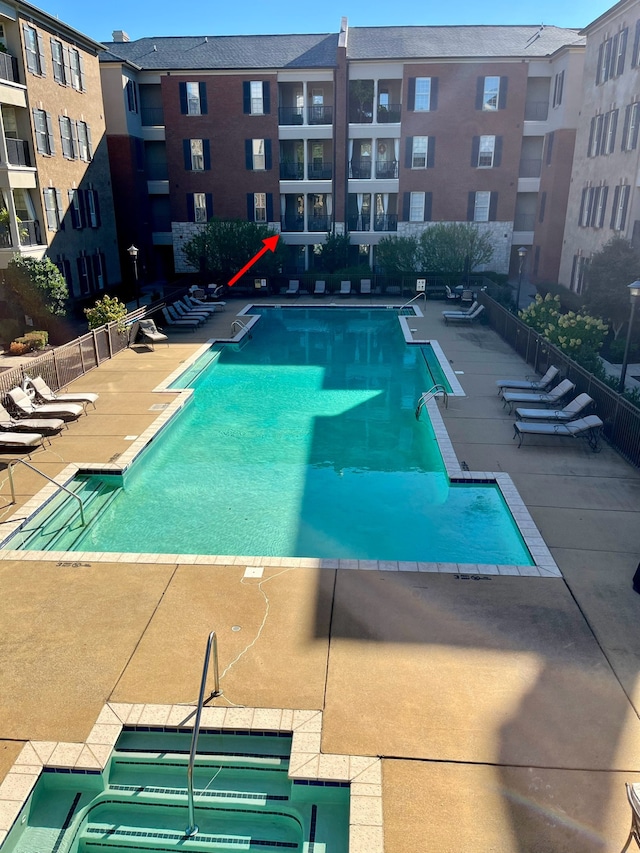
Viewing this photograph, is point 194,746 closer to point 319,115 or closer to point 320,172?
point 320,172

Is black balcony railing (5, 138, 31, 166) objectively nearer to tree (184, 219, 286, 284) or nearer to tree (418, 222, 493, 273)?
tree (184, 219, 286, 284)

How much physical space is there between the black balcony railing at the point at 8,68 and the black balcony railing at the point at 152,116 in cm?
1491

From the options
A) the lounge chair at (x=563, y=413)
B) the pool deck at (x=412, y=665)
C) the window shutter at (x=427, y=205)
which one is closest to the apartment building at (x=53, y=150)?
the window shutter at (x=427, y=205)

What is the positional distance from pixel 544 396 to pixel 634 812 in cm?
1291

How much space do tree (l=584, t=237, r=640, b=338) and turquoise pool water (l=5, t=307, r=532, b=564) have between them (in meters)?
7.34

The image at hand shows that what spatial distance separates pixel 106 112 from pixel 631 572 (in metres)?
38.3

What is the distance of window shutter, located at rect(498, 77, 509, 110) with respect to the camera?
37594 millimetres

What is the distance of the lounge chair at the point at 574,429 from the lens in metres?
14.7

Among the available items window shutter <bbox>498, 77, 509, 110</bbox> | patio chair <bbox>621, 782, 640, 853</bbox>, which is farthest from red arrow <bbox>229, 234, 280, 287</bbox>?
patio chair <bbox>621, 782, 640, 853</bbox>

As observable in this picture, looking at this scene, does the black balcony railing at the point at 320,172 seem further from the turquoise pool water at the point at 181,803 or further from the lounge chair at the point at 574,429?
the turquoise pool water at the point at 181,803

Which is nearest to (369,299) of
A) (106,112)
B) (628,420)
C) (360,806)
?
(106,112)

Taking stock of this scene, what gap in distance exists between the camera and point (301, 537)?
11891 millimetres

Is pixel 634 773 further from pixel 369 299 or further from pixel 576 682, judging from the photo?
pixel 369 299

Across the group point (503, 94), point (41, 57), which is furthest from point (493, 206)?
point (41, 57)
